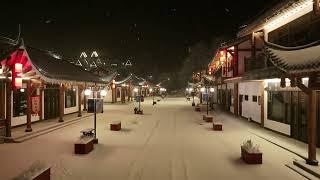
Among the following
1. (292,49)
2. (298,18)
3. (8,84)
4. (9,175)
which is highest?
(298,18)

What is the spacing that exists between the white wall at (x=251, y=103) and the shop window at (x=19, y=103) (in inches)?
674

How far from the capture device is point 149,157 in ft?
40.7

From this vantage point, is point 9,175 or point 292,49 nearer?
point 9,175

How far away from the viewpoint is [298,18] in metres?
16.0

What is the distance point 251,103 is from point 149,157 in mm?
15079

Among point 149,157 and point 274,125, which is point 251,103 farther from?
point 149,157

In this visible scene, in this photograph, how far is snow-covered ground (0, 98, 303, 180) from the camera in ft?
32.9

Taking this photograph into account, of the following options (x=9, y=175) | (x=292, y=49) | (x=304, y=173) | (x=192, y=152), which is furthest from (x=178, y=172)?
(x=292, y=49)

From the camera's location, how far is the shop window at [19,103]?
20.7m

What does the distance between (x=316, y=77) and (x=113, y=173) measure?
300 inches

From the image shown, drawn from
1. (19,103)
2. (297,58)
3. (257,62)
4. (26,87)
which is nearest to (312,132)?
(297,58)

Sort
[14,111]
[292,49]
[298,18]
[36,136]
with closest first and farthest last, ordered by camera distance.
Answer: [292,49], [298,18], [36,136], [14,111]

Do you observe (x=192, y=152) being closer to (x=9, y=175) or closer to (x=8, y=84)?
(x=9, y=175)

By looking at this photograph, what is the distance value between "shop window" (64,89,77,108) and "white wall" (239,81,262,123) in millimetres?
17041
